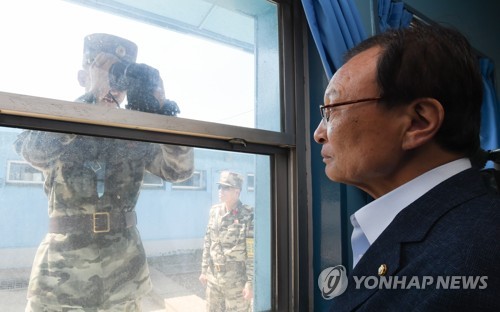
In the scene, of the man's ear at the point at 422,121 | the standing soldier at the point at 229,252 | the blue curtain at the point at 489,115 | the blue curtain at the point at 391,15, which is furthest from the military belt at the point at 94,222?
the blue curtain at the point at 489,115

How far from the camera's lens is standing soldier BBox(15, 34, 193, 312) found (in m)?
0.85

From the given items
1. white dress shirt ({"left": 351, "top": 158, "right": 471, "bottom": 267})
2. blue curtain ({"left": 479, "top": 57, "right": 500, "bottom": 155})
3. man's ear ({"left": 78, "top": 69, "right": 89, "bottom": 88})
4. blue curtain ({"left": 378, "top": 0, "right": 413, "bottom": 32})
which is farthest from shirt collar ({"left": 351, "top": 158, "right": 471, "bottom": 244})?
blue curtain ({"left": 479, "top": 57, "right": 500, "bottom": 155})

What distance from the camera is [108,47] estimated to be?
38.4 inches

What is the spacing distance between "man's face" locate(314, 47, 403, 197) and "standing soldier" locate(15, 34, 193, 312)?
1.95 feet

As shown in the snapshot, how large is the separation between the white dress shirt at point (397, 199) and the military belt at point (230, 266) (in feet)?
2.09

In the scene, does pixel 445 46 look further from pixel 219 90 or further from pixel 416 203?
pixel 219 90

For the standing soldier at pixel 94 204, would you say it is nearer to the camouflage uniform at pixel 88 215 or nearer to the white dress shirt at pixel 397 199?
the camouflage uniform at pixel 88 215

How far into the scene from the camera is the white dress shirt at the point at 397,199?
21.8 inches

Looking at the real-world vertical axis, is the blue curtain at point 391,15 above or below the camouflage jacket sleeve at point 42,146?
above

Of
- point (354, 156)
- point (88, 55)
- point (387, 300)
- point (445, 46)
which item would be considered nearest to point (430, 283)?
point (387, 300)

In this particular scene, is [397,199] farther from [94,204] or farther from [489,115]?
[489,115]

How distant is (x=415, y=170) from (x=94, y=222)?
855 mm

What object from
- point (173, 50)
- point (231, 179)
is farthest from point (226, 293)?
point (173, 50)

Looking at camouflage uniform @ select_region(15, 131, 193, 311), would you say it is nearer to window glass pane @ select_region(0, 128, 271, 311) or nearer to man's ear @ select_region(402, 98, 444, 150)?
window glass pane @ select_region(0, 128, 271, 311)
